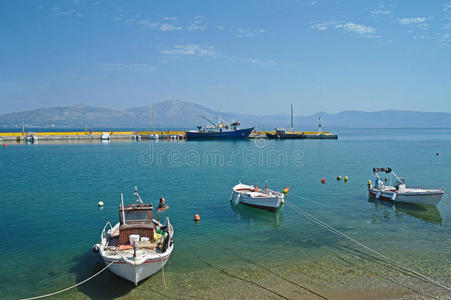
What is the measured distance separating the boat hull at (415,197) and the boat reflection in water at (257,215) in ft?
36.3

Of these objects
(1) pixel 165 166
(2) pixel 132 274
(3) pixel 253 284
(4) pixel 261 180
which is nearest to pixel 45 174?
(1) pixel 165 166

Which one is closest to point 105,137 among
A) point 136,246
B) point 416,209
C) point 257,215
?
point 257,215

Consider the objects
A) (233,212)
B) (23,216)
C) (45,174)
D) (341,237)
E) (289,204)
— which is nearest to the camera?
(341,237)

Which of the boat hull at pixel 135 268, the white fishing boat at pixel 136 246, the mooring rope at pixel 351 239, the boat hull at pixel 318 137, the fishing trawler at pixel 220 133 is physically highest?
the fishing trawler at pixel 220 133

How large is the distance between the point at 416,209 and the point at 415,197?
119cm

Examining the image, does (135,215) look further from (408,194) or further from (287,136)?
(287,136)

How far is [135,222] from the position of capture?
19.8 m

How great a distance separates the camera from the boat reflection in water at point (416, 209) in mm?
27969

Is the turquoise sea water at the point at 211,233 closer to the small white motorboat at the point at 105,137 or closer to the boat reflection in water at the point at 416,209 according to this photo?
the boat reflection in water at the point at 416,209

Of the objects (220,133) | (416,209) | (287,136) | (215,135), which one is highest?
(220,133)

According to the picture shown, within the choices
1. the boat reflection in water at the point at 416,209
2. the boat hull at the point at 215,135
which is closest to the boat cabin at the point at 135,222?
the boat reflection in water at the point at 416,209

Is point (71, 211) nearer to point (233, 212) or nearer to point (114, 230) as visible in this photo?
point (114, 230)

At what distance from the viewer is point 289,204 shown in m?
32.8

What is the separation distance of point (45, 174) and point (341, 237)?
4380 centimetres
